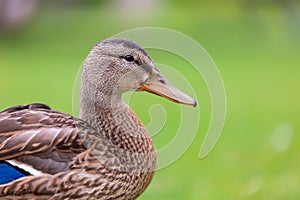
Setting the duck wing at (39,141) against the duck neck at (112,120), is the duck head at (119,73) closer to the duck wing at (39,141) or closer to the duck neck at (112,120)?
the duck neck at (112,120)

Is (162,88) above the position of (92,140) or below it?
above

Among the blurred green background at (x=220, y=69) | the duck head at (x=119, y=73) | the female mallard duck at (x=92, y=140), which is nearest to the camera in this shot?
the female mallard duck at (x=92, y=140)

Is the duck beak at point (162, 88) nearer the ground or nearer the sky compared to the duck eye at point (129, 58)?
nearer the ground

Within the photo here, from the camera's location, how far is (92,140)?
12.9ft

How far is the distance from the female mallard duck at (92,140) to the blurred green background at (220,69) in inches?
49.8

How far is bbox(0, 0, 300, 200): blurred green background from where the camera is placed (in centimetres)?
606

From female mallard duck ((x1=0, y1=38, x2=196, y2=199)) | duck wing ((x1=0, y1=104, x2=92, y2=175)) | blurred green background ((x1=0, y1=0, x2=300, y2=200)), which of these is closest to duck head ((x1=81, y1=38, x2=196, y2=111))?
female mallard duck ((x1=0, y1=38, x2=196, y2=199))

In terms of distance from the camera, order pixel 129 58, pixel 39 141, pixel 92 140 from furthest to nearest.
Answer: pixel 129 58, pixel 92 140, pixel 39 141

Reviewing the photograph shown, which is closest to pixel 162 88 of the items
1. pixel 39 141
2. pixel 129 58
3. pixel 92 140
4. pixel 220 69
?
pixel 129 58

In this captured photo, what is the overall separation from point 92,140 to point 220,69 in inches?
427

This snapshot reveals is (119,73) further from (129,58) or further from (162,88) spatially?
(162,88)

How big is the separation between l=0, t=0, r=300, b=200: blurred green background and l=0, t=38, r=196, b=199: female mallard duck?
49.8 inches

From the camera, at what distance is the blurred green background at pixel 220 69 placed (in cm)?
606

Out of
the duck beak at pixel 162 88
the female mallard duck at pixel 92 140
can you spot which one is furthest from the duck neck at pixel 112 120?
the duck beak at pixel 162 88
